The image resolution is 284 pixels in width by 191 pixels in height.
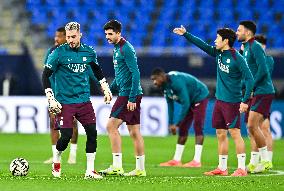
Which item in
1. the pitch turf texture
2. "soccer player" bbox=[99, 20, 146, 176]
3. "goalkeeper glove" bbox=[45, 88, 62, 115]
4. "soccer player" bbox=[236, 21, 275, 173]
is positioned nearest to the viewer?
the pitch turf texture

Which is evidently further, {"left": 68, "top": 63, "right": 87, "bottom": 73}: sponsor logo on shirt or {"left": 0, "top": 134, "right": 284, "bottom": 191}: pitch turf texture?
{"left": 68, "top": 63, "right": 87, "bottom": 73}: sponsor logo on shirt

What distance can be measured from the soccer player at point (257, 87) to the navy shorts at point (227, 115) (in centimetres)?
79

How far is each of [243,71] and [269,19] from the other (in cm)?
1625

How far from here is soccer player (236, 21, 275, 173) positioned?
1303 cm

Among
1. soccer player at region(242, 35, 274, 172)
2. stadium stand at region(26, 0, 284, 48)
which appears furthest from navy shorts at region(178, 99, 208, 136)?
stadium stand at region(26, 0, 284, 48)

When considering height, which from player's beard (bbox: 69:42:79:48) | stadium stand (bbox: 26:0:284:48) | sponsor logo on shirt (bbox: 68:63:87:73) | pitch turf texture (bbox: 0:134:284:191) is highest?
stadium stand (bbox: 26:0:284:48)

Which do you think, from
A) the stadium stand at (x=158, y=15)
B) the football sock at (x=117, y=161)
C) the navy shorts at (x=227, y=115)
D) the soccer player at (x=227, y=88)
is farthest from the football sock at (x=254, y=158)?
the stadium stand at (x=158, y=15)

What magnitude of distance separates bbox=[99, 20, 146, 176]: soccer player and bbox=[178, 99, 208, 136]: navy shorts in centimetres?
324

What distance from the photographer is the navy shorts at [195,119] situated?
15406mm

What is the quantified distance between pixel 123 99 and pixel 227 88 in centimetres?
154

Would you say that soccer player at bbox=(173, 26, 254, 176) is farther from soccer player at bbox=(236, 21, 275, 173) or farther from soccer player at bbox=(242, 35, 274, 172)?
soccer player at bbox=(242, 35, 274, 172)

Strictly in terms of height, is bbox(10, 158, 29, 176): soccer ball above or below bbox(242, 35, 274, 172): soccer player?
below

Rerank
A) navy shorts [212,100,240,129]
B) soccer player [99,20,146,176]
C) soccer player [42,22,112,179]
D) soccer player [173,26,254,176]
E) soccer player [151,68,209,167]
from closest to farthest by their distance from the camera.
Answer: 1. soccer player [42,22,112,179]
2. soccer player [99,20,146,176]
3. soccer player [173,26,254,176]
4. navy shorts [212,100,240,129]
5. soccer player [151,68,209,167]

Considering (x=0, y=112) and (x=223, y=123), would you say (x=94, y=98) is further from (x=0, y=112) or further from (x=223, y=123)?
(x=223, y=123)
